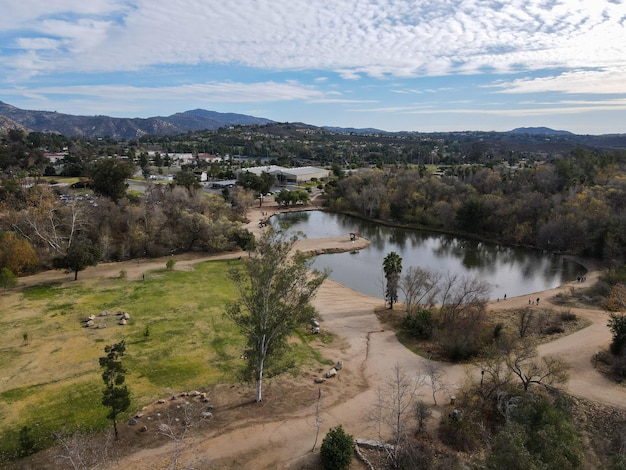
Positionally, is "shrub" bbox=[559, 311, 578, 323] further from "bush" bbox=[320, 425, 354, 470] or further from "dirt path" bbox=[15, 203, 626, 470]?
"bush" bbox=[320, 425, 354, 470]

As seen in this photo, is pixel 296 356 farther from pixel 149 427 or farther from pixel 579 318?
pixel 579 318

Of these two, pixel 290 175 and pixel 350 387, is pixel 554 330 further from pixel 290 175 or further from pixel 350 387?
pixel 290 175

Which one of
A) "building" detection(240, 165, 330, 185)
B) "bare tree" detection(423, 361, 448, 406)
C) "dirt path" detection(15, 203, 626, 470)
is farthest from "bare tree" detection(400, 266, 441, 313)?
"building" detection(240, 165, 330, 185)

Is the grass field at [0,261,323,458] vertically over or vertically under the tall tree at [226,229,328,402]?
under

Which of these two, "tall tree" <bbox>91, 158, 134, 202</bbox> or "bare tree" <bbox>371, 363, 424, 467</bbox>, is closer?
"bare tree" <bbox>371, 363, 424, 467</bbox>

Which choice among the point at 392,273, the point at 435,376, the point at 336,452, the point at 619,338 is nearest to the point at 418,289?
the point at 392,273

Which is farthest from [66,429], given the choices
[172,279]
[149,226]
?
[149,226]

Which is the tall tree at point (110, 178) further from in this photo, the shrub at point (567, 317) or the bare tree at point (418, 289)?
the shrub at point (567, 317)

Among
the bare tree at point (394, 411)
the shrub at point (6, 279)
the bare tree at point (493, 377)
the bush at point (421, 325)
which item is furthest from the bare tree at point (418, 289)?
the shrub at point (6, 279)
